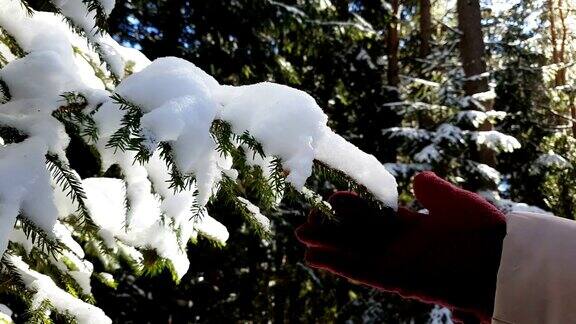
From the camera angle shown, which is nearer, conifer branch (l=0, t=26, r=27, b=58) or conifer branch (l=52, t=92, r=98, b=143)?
conifer branch (l=52, t=92, r=98, b=143)

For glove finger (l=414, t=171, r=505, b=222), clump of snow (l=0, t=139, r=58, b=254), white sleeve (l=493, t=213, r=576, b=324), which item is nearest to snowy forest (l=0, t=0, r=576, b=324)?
clump of snow (l=0, t=139, r=58, b=254)

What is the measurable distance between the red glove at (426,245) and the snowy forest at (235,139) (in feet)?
0.32

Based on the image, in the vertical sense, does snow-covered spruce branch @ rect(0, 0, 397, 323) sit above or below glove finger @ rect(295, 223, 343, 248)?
above

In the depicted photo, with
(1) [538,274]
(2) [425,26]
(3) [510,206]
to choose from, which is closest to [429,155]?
(3) [510,206]

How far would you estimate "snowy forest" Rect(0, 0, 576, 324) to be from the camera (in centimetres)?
106

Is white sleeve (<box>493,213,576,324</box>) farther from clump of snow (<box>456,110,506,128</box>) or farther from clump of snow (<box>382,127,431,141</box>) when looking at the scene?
clump of snow (<box>382,127,431,141</box>)

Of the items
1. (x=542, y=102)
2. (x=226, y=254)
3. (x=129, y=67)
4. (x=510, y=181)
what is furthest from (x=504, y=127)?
(x=129, y=67)

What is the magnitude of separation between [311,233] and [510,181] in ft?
31.5

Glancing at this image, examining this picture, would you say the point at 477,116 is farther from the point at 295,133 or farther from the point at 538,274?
the point at 295,133

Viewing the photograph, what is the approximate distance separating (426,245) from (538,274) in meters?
0.26

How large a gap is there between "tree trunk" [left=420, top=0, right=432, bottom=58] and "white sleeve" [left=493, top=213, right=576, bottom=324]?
975 centimetres

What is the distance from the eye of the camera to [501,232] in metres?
1.18

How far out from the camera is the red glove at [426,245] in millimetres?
1188

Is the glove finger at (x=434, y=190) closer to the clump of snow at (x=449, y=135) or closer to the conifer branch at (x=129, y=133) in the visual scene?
the conifer branch at (x=129, y=133)
